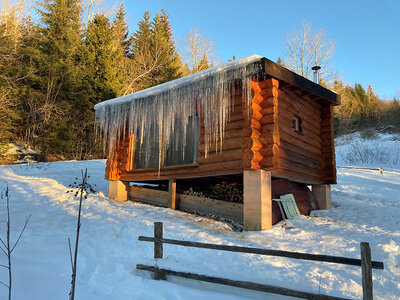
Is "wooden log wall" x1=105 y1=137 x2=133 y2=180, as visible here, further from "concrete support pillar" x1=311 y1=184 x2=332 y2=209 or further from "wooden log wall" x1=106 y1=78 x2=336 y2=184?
"concrete support pillar" x1=311 y1=184 x2=332 y2=209

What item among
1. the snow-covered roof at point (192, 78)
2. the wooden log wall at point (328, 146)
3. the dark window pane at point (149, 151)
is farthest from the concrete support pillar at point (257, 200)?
the wooden log wall at point (328, 146)

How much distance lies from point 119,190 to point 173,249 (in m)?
4.87

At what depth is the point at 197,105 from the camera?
297 inches

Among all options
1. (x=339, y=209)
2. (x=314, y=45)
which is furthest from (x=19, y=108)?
(x=314, y=45)

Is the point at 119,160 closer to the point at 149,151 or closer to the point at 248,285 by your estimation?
the point at 149,151

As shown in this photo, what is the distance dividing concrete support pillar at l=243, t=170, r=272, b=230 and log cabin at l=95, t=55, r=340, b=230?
0.8 inches

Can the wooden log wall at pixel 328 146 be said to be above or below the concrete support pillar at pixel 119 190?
above

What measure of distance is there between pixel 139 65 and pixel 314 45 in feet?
45.4

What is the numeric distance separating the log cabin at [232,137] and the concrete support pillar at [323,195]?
0.03m

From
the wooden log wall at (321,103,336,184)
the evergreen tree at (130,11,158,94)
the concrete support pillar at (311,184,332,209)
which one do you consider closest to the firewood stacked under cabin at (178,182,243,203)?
the concrete support pillar at (311,184,332,209)

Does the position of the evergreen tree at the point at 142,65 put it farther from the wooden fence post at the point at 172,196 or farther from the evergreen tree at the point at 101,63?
the wooden fence post at the point at 172,196

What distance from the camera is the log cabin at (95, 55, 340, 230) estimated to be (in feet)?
20.4

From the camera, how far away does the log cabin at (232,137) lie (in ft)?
20.4

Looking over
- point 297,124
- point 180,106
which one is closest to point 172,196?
point 180,106
